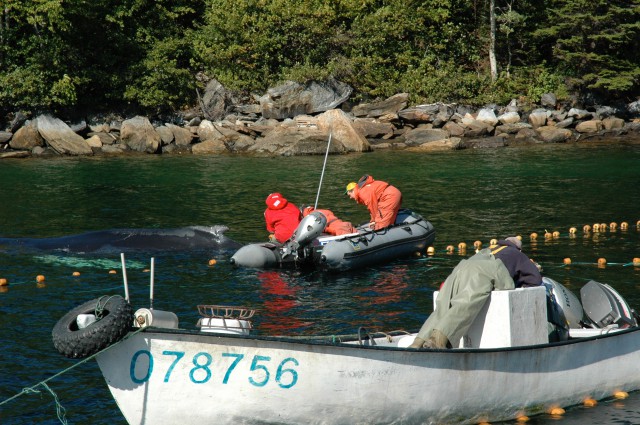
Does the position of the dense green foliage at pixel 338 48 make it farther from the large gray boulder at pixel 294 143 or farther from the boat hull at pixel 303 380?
the boat hull at pixel 303 380

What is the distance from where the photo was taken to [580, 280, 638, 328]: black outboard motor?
9.70 m

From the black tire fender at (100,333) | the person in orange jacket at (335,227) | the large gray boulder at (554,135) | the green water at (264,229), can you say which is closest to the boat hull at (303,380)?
the black tire fender at (100,333)

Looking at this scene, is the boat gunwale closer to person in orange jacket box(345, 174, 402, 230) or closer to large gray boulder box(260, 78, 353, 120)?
person in orange jacket box(345, 174, 402, 230)

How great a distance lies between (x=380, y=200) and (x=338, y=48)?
26178mm

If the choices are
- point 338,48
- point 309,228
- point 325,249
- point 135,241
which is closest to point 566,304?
point 325,249

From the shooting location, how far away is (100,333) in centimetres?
711

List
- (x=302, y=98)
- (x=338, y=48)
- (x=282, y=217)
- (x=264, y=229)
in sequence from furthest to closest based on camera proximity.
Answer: (x=338, y=48), (x=302, y=98), (x=264, y=229), (x=282, y=217)

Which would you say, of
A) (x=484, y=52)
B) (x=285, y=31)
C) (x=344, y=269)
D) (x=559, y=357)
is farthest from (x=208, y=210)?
(x=484, y=52)

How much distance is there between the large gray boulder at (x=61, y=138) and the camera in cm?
3486

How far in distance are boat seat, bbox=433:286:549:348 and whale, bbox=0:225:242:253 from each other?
29.5ft

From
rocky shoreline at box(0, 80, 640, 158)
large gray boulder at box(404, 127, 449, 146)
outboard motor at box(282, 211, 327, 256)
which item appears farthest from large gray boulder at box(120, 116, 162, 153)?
outboard motor at box(282, 211, 327, 256)

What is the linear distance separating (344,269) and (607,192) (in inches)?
443

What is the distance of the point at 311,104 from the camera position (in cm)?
3794

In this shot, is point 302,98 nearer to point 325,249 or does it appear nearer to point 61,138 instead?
point 61,138
